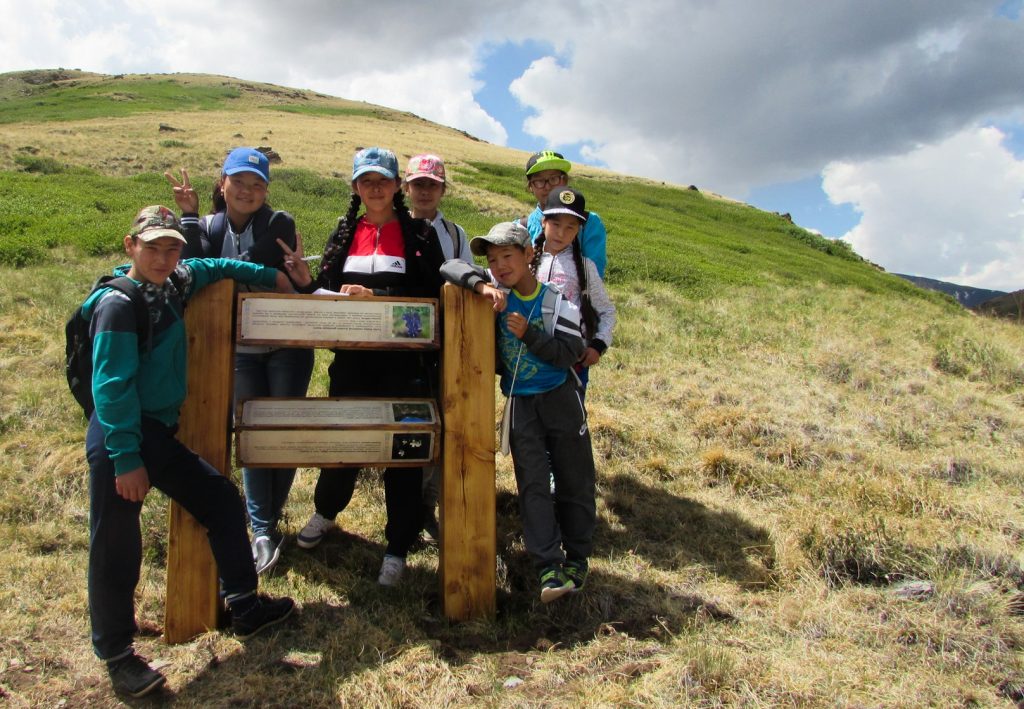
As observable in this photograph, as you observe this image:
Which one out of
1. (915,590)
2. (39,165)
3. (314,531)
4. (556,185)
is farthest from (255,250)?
(39,165)

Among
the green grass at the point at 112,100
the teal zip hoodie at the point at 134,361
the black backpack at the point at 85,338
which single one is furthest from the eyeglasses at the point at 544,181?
the green grass at the point at 112,100

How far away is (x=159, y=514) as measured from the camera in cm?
430

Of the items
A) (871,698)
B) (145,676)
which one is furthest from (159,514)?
(871,698)

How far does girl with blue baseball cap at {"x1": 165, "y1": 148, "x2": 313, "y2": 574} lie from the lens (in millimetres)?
3824

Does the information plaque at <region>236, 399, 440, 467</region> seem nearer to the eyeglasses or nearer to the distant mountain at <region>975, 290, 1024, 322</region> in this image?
the eyeglasses

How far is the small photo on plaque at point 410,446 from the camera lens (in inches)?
134

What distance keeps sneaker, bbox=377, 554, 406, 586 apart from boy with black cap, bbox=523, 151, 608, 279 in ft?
7.19

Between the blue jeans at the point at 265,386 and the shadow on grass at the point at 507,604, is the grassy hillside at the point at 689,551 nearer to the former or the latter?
the shadow on grass at the point at 507,604

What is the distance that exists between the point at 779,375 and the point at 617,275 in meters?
5.97

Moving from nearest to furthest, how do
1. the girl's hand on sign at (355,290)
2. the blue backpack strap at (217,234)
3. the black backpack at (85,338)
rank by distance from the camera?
the black backpack at (85,338) → the girl's hand on sign at (355,290) → the blue backpack strap at (217,234)

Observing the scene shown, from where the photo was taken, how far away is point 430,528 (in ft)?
14.9

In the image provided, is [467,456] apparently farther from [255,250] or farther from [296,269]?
[255,250]

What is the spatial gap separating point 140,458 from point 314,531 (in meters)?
1.44

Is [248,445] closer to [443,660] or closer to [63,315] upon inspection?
[443,660]
